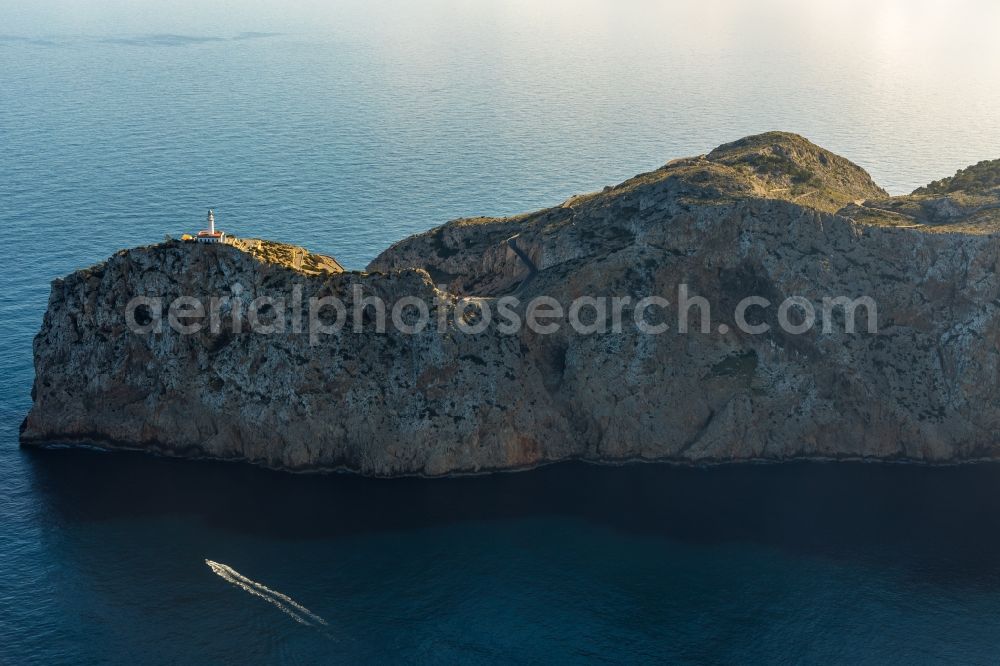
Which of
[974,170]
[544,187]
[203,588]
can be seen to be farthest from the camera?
[544,187]

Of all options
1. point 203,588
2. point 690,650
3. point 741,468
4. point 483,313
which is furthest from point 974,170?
point 203,588

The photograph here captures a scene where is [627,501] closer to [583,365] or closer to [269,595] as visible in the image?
[583,365]

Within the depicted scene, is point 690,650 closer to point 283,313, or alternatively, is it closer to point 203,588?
point 203,588

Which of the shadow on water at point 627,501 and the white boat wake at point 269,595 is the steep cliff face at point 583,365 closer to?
the shadow on water at point 627,501

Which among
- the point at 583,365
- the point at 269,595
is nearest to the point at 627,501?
the point at 583,365

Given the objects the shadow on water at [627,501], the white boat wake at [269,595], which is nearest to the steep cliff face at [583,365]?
the shadow on water at [627,501]
